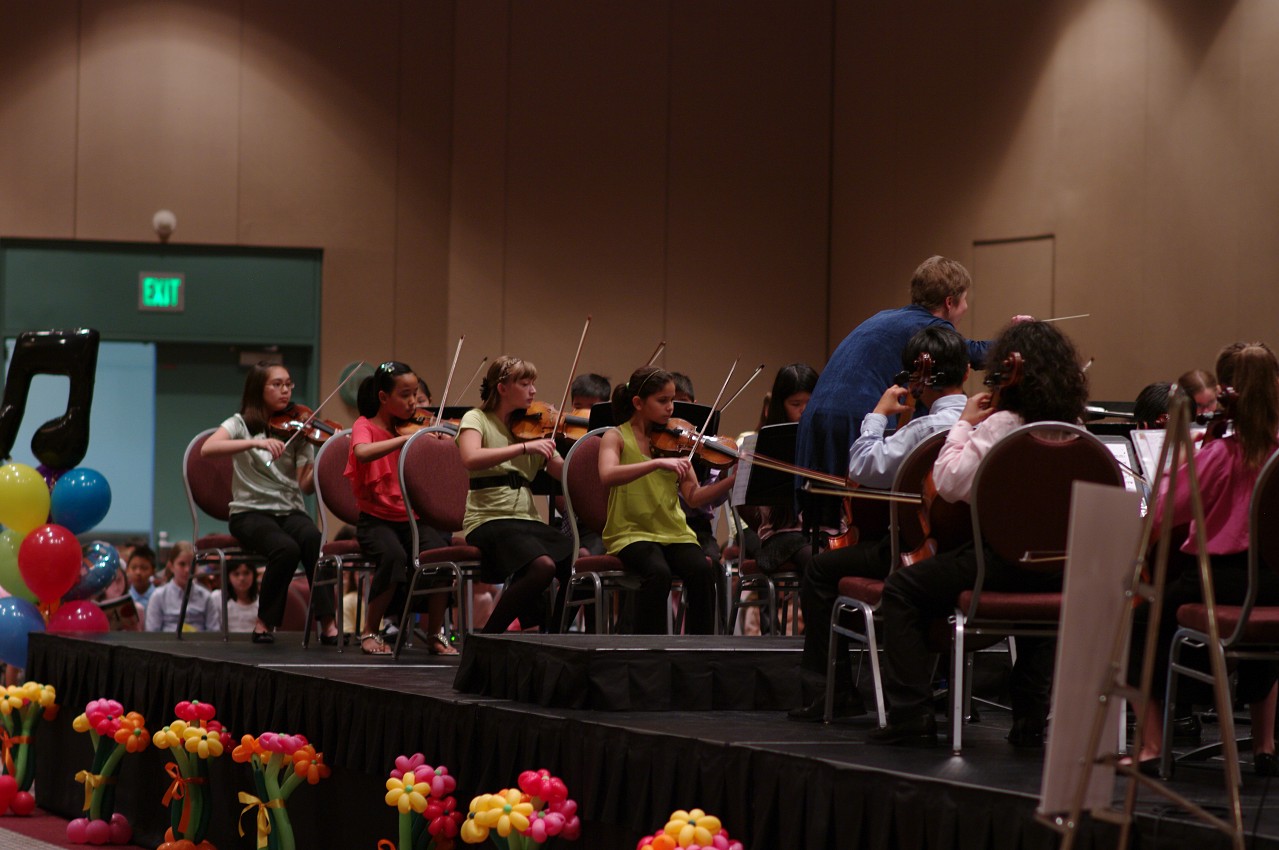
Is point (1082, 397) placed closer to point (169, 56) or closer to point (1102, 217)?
point (1102, 217)

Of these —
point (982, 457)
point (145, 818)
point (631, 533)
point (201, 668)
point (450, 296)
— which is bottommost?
point (145, 818)

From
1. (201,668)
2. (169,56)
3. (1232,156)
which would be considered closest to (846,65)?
(1232,156)

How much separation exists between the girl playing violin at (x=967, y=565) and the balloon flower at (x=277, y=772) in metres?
1.85

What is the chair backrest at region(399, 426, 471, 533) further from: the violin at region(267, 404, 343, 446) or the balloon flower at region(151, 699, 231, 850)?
the balloon flower at region(151, 699, 231, 850)

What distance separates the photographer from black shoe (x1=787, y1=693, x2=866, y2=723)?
3859 millimetres

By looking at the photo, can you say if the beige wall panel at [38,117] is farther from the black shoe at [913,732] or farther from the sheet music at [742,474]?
the black shoe at [913,732]

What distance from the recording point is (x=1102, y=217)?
29.7 ft

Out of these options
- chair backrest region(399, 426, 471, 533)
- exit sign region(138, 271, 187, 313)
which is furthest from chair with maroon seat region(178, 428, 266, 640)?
exit sign region(138, 271, 187, 313)

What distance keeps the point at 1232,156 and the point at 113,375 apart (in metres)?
7.07

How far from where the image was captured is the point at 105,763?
548 centimetres

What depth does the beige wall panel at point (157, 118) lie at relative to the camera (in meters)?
10.2

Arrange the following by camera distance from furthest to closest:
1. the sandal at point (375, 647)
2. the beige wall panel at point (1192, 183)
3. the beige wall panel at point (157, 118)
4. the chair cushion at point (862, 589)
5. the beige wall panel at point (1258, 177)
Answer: the beige wall panel at point (157, 118) < the beige wall panel at point (1192, 183) < the beige wall panel at point (1258, 177) < the sandal at point (375, 647) < the chair cushion at point (862, 589)

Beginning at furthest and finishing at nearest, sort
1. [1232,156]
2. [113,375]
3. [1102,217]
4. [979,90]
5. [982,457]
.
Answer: [113,375] < [979,90] < [1102,217] < [1232,156] < [982,457]

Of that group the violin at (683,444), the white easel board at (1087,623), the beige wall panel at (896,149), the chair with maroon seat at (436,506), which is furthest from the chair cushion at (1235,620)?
the beige wall panel at (896,149)
